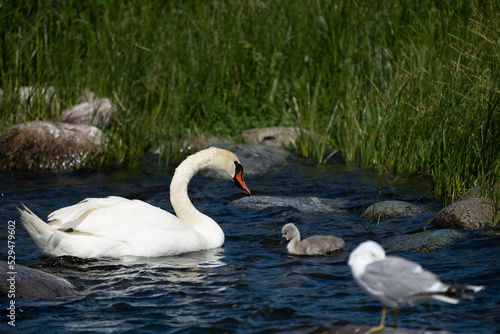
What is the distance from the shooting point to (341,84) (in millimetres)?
10453

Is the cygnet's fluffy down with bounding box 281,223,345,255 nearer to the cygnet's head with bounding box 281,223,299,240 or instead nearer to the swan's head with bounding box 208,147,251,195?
the cygnet's head with bounding box 281,223,299,240

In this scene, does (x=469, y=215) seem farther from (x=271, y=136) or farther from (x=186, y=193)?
(x=271, y=136)

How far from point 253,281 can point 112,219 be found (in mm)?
1397

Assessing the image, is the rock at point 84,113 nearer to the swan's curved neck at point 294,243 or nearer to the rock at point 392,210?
the rock at point 392,210

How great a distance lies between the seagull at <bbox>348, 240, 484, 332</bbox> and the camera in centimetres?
330

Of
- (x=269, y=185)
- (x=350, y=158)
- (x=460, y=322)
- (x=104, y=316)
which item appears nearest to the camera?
(x=460, y=322)

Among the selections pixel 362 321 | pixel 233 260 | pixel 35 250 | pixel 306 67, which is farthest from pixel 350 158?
pixel 362 321

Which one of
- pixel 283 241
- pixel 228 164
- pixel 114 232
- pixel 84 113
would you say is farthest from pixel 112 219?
pixel 84 113

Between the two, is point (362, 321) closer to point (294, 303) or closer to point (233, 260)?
point (294, 303)

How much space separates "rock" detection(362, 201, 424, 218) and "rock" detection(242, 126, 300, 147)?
387 cm

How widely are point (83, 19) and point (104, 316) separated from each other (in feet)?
26.2

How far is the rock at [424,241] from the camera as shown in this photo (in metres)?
5.66

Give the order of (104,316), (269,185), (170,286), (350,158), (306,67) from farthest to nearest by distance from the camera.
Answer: (306,67) < (350,158) < (269,185) < (170,286) < (104,316)

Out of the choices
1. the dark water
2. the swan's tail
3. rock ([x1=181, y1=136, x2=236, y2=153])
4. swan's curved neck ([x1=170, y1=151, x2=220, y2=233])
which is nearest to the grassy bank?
rock ([x1=181, y1=136, x2=236, y2=153])
